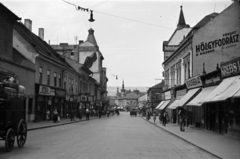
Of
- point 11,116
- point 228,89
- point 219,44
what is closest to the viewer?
point 11,116

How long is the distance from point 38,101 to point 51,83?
5.72 m

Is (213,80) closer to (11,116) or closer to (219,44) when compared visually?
(219,44)

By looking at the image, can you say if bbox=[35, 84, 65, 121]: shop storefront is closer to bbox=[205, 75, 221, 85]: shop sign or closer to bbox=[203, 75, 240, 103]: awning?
bbox=[205, 75, 221, 85]: shop sign

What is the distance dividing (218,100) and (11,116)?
389 inches

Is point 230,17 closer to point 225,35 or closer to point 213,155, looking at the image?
point 225,35

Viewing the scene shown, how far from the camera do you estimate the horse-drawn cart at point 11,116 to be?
1046cm

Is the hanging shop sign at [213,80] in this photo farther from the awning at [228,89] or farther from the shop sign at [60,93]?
the shop sign at [60,93]

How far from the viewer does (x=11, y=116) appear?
10977 mm

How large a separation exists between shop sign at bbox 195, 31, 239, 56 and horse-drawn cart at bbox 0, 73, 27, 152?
16237mm

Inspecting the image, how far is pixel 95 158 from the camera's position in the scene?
9469mm

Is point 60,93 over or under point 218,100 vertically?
A: over

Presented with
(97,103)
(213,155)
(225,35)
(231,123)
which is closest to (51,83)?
(225,35)

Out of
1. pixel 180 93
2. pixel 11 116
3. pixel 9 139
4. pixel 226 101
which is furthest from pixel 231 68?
pixel 180 93

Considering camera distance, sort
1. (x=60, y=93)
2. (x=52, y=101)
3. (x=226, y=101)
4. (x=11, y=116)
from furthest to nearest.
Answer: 1. (x=60, y=93)
2. (x=52, y=101)
3. (x=226, y=101)
4. (x=11, y=116)
